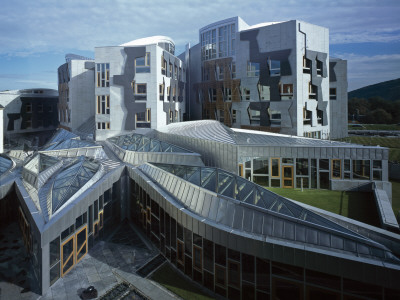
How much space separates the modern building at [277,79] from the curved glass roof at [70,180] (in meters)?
27.5

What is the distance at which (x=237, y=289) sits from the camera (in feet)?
42.1

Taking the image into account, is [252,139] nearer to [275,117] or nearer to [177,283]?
[177,283]

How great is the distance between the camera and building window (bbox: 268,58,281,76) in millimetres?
41531

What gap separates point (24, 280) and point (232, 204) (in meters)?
11.0

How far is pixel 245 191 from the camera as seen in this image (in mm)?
15055

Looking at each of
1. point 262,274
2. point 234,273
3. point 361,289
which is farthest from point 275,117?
point 361,289

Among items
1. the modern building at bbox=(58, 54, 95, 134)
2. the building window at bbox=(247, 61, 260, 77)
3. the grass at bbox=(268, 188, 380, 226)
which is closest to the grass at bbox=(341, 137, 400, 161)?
the building window at bbox=(247, 61, 260, 77)

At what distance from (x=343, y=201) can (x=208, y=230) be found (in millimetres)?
11865

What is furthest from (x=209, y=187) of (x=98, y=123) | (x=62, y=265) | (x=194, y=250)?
(x=98, y=123)

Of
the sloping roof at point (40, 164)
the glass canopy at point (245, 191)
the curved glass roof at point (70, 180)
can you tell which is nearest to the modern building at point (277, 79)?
the glass canopy at point (245, 191)

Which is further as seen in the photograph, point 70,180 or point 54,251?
point 70,180

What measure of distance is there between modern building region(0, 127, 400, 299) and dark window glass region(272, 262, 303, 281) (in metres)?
0.04

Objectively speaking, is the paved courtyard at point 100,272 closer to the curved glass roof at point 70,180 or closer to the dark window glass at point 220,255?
the dark window glass at point 220,255

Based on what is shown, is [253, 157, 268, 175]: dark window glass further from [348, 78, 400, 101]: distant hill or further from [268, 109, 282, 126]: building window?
[348, 78, 400, 101]: distant hill
